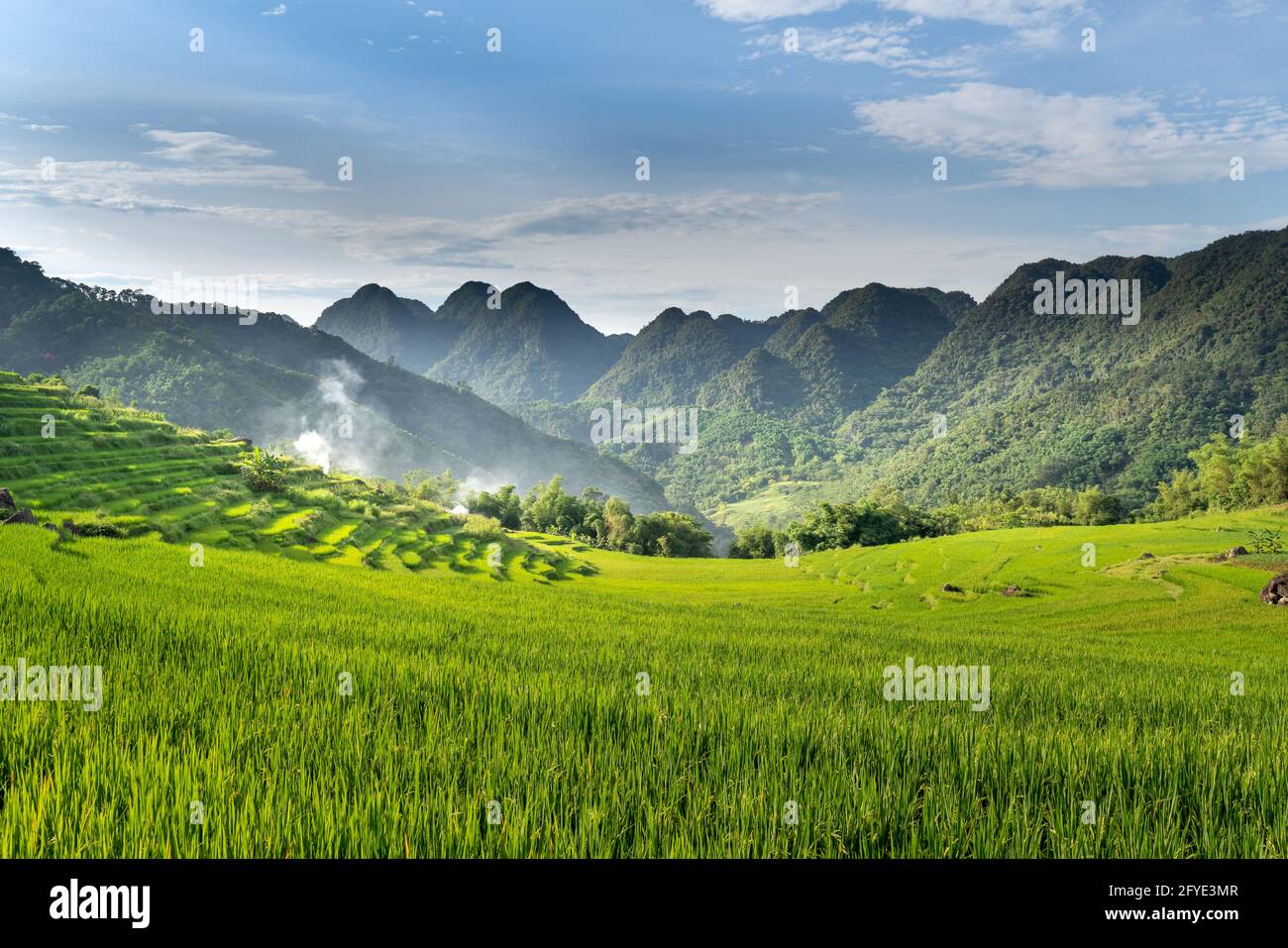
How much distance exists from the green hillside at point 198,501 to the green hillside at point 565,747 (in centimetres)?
1839

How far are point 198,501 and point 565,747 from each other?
38.6m

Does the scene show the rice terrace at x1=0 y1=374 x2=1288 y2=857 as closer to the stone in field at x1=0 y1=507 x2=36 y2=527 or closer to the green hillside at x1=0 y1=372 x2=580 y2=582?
the stone in field at x1=0 y1=507 x2=36 y2=527

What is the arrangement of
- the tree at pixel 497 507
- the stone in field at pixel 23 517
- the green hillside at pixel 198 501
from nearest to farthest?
1. the stone in field at pixel 23 517
2. the green hillside at pixel 198 501
3. the tree at pixel 497 507

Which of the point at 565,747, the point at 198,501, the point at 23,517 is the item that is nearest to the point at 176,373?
the point at 198,501

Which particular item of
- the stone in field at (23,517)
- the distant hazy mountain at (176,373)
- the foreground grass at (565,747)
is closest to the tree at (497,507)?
the stone in field at (23,517)

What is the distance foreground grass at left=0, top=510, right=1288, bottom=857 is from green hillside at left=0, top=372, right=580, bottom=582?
1857cm

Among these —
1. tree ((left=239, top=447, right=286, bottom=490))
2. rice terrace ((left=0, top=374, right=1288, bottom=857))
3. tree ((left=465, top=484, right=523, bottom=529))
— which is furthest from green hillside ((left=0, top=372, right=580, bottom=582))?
tree ((left=465, top=484, right=523, bottom=529))

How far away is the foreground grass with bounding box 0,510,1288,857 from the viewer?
126 inches

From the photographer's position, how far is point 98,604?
9.31 meters

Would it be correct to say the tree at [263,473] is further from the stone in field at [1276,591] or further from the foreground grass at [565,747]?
the stone in field at [1276,591]

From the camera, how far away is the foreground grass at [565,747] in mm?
3207

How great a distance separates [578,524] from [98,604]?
252 ft

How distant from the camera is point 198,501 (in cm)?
3562
